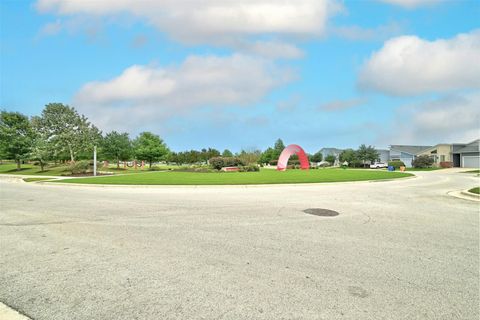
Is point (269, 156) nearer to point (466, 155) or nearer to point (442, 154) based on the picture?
point (442, 154)

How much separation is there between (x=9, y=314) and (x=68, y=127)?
47.2 meters

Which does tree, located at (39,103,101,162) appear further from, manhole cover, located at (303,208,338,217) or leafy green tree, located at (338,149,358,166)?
leafy green tree, located at (338,149,358,166)

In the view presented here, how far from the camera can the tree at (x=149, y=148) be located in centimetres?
4978

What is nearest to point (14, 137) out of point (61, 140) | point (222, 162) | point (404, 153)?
point (61, 140)

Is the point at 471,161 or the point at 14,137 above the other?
the point at 14,137

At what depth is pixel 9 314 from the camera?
2.95 metres

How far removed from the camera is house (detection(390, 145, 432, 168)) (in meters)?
70.7

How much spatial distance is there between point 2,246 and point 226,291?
15.4 ft

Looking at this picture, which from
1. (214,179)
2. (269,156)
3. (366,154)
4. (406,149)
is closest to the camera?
(214,179)

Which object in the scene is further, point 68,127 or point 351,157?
point 351,157

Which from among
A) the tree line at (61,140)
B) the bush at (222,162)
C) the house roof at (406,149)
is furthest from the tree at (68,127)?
the house roof at (406,149)

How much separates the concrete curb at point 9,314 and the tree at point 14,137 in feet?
139

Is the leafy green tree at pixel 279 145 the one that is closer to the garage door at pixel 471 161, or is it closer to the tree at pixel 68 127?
the garage door at pixel 471 161

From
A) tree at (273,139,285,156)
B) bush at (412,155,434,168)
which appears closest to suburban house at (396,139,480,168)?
bush at (412,155,434,168)
